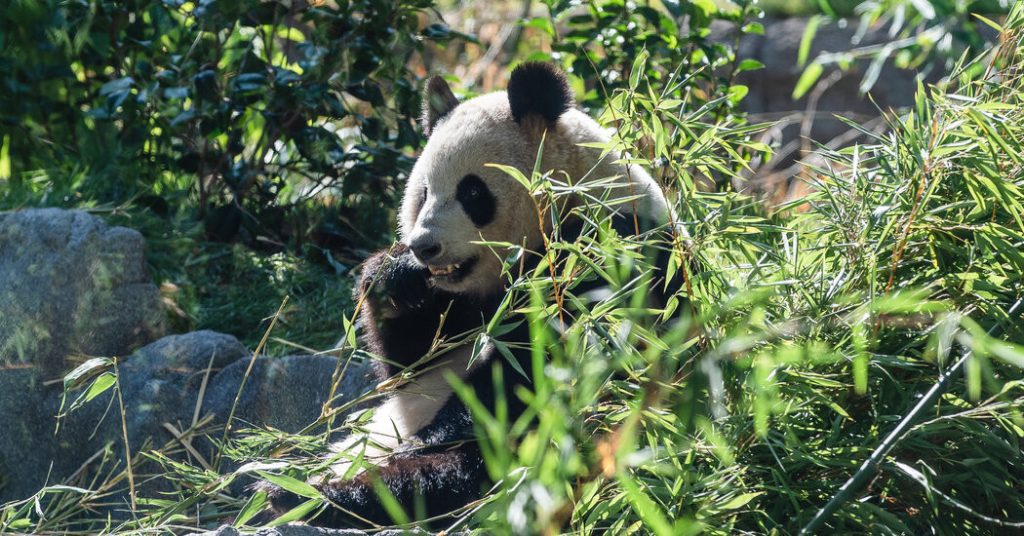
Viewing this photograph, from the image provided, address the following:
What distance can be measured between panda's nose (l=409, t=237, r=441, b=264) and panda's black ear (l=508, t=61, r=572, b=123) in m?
0.46

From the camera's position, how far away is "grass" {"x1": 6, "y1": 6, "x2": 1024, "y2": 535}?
1.78 meters

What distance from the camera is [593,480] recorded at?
73.7 inches

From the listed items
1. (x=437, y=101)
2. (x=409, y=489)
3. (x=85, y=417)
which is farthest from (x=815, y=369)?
(x=85, y=417)

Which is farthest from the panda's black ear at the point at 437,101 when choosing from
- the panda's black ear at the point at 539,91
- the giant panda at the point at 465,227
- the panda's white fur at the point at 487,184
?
the panda's black ear at the point at 539,91

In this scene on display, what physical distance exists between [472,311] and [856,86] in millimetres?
6427

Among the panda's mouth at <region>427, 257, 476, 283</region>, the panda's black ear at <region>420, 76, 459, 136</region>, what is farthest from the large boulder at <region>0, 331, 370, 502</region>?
the panda's black ear at <region>420, 76, 459, 136</region>

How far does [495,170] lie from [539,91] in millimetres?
238

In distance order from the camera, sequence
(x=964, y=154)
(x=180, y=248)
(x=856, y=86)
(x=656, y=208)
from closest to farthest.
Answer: (x=964, y=154)
(x=656, y=208)
(x=180, y=248)
(x=856, y=86)

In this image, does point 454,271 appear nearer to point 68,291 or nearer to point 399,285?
point 399,285

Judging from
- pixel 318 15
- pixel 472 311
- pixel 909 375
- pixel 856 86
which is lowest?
pixel 856 86

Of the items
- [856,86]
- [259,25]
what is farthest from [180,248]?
[856,86]

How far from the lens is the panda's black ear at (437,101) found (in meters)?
3.02

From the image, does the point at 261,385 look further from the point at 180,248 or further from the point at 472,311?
the point at 180,248

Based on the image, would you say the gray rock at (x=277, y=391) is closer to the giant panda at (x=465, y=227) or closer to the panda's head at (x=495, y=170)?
the giant panda at (x=465, y=227)
